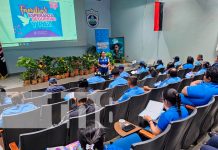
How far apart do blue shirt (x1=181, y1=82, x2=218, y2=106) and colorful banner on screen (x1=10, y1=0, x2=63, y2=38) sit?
7.18 meters

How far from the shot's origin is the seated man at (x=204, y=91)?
225 cm

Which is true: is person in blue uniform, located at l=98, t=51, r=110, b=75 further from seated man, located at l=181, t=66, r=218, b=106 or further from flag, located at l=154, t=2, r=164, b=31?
seated man, located at l=181, t=66, r=218, b=106

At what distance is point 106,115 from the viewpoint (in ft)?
7.27

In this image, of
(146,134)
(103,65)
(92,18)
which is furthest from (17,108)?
(92,18)

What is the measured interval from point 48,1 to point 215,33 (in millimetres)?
7237

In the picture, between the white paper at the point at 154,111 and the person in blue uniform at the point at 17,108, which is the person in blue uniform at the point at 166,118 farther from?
the person in blue uniform at the point at 17,108

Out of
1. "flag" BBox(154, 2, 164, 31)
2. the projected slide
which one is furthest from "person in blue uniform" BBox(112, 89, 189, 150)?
"flag" BBox(154, 2, 164, 31)

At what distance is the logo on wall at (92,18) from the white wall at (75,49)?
221 millimetres

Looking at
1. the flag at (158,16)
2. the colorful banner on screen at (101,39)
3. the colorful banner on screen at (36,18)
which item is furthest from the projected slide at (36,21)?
the flag at (158,16)

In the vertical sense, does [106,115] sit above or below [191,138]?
above

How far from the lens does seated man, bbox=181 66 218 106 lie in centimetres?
225

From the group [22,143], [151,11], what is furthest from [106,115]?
[151,11]

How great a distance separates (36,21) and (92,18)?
382 centimetres

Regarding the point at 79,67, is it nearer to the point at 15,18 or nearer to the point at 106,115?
the point at 15,18
